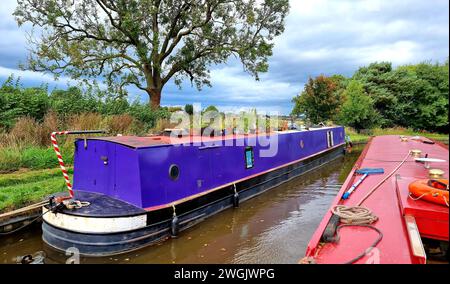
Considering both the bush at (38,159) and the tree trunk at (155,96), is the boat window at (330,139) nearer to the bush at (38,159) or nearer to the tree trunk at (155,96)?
the tree trunk at (155,96)

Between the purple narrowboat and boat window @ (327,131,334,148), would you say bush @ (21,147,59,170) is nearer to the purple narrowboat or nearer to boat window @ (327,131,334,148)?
the purple narrowboat

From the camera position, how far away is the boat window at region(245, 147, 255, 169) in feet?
29.7

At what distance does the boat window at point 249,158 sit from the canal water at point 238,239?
100 centimetres

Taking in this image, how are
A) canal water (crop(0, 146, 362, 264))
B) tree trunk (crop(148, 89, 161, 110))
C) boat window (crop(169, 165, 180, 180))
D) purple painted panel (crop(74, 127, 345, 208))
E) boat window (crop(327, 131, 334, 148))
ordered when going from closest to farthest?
canal water (crop(0, 146, 362, 264)) < purple painted panel (crop(74, 127, 345, 208)) < boat window (crop(169, 165, 180, 180)) < boat window (crop(327, 131, 334, 148)) < tree trunk (crop(148, 89, 161, 110))

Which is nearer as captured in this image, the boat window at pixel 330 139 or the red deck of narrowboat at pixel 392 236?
the red deck of narrowboat at pixel 392 236

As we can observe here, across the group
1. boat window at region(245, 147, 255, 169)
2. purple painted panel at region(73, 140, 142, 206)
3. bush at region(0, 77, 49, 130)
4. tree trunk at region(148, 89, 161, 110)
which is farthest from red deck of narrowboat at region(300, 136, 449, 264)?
tree trunk at region(148, 89, 161, 110)

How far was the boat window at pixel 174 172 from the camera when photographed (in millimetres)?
6367

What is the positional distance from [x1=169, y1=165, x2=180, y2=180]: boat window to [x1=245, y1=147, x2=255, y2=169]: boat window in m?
2.96

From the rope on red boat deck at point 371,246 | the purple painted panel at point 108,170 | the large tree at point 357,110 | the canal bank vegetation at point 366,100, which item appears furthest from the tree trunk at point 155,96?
the rope on red boat deck at point 371,246

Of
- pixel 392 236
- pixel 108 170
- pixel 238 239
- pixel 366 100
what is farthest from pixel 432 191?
pixel 366 100

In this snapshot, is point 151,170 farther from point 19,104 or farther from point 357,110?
point 357,110

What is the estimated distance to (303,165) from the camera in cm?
1282
